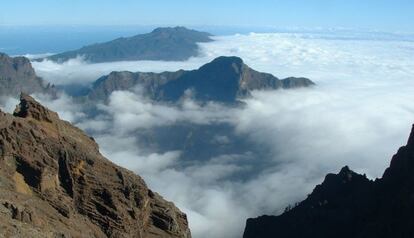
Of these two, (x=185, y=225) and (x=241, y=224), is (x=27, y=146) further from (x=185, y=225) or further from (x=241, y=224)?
(x=241, y=224)

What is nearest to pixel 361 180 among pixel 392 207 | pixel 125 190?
pixel 392 207

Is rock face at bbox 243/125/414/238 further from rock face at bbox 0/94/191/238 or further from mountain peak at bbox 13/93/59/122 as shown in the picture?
mountain peak at bbox 13/93/59/122

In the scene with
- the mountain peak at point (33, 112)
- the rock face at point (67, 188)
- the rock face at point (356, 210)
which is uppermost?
the rock face at point (356, 210)

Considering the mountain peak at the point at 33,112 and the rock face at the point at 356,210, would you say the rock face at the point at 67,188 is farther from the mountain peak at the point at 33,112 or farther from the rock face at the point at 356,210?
the rock face at the point at 356,210

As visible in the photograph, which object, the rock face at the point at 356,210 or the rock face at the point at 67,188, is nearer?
the rock face at the point at 67,188

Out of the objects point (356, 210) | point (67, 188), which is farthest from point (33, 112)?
point (356, 210)

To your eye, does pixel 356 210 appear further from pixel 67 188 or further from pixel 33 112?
pixel 33 112

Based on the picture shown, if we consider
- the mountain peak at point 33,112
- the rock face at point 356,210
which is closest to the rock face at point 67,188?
the mountain peak at point 33,112
